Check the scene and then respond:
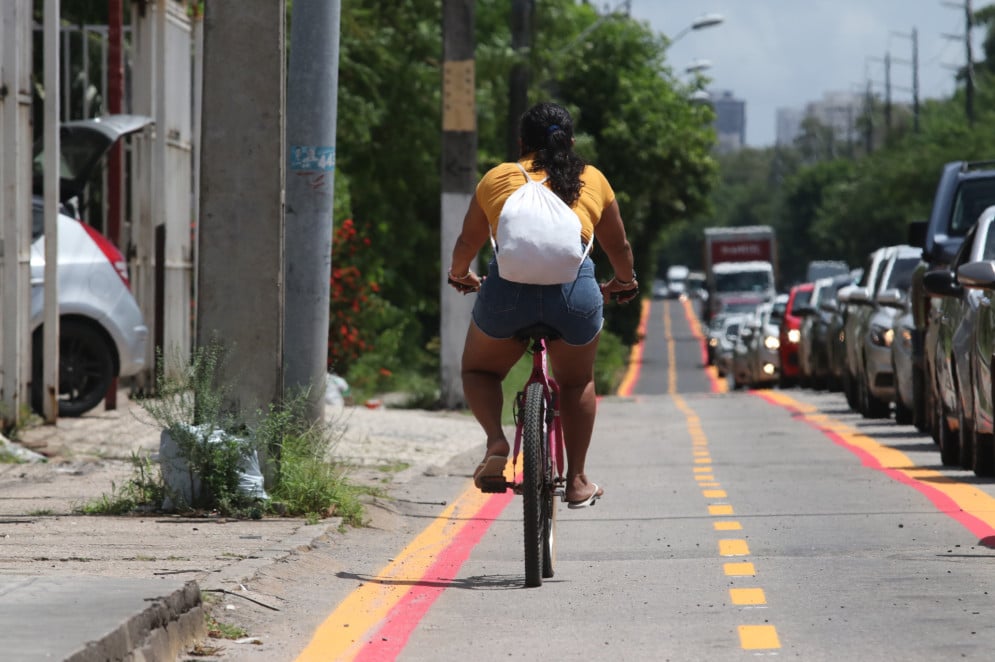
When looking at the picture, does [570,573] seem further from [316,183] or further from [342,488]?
[316,183]

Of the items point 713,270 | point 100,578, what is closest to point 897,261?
point 100,578

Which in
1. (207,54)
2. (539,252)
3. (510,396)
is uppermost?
(207,54)

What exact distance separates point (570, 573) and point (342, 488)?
96.2 inches

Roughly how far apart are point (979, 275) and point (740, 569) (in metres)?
3.81

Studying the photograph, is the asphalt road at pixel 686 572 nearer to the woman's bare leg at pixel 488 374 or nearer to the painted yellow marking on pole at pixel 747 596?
the painted yellow marking on pole at pixel 747 596

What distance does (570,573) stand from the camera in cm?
925

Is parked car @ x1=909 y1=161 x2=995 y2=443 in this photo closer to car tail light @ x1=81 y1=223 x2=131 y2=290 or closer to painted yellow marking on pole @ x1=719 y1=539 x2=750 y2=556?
car tail light @ x1=81 y1=223 x2=131 y2=290

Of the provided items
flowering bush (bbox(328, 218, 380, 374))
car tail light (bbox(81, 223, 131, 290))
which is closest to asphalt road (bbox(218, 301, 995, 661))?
car tail light (bbox(81, 223, 131, 290))

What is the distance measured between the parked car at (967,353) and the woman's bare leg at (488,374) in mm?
4146

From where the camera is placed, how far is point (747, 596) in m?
8.31

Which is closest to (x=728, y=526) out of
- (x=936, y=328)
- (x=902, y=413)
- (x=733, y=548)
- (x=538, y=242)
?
(x=733, y=548)

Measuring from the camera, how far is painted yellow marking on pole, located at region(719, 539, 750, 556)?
9.81 meters

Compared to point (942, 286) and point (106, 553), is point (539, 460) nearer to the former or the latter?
point (106, 553)

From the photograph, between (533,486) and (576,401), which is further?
(576,401)
